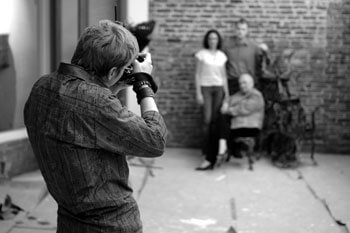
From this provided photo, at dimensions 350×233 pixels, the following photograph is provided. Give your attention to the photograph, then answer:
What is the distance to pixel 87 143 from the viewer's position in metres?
1.92

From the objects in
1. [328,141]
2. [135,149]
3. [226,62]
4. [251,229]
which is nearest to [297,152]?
[328,141]

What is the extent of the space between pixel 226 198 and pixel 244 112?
1.85 metres

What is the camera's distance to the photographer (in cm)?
192

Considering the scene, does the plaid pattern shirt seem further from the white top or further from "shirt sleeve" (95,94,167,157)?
the white top

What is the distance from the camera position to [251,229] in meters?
5.46

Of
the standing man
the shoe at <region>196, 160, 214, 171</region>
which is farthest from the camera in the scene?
the standing man

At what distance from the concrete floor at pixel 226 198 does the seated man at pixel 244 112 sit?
39cm

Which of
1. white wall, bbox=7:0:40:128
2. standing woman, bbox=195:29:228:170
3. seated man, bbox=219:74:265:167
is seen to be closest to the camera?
white wall, bbox=7:0:40:128

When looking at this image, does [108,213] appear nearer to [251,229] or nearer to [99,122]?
[99,122]

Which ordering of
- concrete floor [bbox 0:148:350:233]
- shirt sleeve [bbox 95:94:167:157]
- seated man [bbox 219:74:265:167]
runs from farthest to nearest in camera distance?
seated man [bbox 219:74:265:167] → concrete floor [bbox 0:148:350:233] → shirt sleeve [bbox 95:94:167:157]

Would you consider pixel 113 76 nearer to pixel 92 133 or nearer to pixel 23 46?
pixel 92 133

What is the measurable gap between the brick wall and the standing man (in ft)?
1.24

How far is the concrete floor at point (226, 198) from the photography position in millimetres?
5514

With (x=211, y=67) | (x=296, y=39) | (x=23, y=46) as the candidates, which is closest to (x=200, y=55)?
(x=211, y=67)
